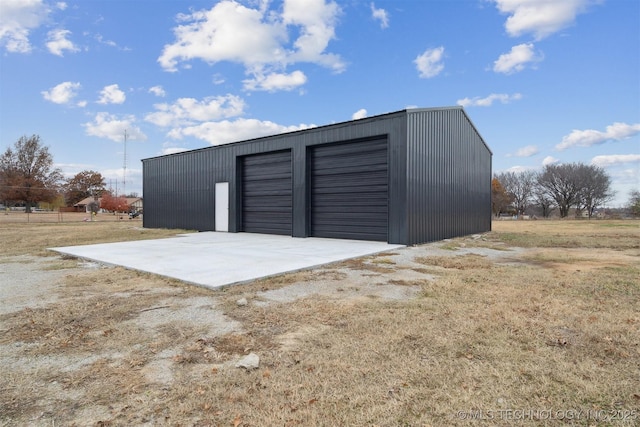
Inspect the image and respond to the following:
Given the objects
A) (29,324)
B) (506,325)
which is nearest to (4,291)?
(29,324)

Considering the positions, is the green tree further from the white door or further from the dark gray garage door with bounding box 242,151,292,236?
the dark gray garage door with bounding box 242,151,292,236

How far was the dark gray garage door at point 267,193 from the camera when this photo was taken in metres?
13.6

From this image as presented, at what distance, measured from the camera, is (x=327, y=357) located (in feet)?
8.48

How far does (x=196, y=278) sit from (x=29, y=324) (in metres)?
2.18

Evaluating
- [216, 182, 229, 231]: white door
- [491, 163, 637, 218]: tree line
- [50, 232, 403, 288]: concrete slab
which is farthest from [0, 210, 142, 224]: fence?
[491, 163, 637, 218]: tree line

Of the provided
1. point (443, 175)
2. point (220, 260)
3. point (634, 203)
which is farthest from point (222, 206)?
point (634, 203)

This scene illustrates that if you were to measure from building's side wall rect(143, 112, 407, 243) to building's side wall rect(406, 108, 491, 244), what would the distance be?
0.42 m

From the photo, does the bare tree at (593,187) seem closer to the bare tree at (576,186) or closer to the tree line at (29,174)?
the bare tree at (576,186)

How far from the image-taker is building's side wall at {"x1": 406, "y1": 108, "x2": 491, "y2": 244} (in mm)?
10438

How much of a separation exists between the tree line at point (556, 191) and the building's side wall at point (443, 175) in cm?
2995

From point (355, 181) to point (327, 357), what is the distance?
30.8 ft

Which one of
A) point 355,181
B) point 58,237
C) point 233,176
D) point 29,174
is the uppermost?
point 29,174

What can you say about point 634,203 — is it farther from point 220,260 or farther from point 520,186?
point 220,260

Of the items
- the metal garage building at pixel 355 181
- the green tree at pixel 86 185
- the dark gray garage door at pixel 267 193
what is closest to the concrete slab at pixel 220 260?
the metal garage building at pixel 355 181
